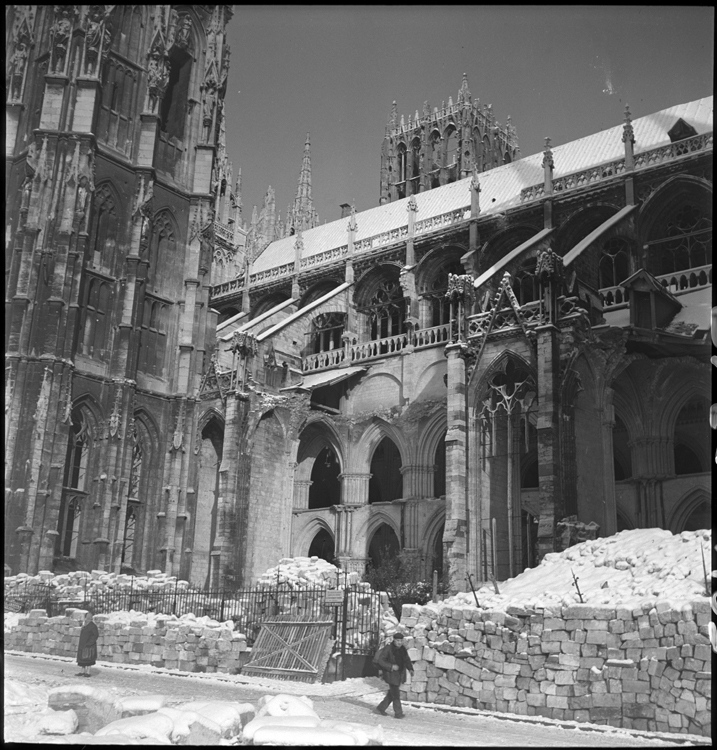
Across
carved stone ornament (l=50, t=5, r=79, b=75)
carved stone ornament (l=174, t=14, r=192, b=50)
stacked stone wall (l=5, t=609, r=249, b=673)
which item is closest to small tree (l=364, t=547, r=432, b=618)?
stacked stone wall (l=5, t=609, r=249, b=673)

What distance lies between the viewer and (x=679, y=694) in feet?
32.3

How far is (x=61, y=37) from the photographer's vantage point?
26625mm

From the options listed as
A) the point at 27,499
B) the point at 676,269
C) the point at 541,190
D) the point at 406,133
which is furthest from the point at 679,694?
the point at 406,133

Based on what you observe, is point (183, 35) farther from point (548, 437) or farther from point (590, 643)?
point (590, 643)

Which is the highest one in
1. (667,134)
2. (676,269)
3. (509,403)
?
(667,134)

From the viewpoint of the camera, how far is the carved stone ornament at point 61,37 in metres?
25.9

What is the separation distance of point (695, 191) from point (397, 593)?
14.1m

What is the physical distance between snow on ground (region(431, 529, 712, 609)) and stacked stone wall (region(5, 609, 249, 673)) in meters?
4.44

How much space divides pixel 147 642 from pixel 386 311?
19.3m

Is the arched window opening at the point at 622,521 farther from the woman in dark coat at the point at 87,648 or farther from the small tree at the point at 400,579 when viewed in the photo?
the woman in dark coat at the point at 87,648

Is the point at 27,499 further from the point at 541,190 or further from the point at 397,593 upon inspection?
the point at 541,190

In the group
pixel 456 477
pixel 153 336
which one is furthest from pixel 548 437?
pixel 153 336

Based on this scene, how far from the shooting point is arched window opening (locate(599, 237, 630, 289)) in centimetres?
2670

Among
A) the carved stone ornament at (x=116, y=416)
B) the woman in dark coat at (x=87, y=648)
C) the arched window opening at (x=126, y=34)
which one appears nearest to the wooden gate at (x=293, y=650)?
the woman in dark coat at (x=87, y=648)
